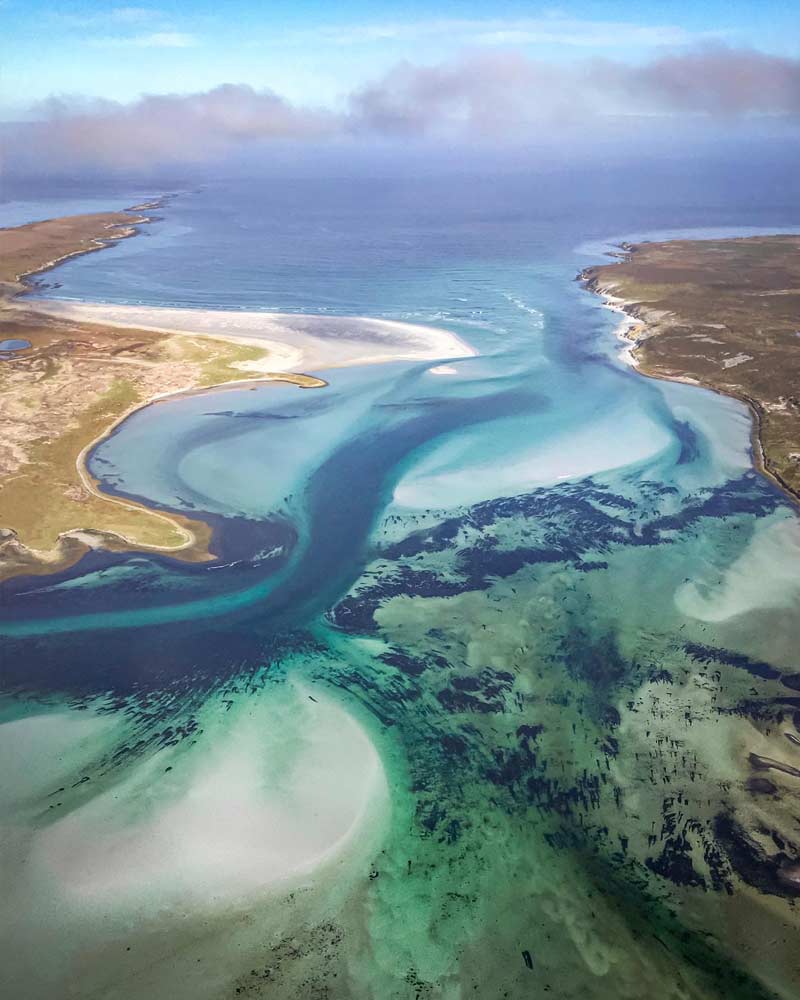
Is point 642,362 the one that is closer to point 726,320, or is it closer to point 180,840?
point 726,320

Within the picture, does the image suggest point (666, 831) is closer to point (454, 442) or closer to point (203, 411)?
point (454, 442)

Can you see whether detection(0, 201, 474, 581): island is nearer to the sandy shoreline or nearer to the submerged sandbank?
the submerged sandbank

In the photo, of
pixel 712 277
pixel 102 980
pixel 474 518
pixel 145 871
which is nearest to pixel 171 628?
pixel 145 871

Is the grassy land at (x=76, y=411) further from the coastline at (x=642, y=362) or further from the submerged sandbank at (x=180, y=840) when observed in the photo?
the coastline at (x=642, y=362)

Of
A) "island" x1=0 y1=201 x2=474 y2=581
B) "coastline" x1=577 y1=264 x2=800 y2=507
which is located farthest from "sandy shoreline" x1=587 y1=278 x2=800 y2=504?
"island" x1=0 y1=201 x2=474 y2=581

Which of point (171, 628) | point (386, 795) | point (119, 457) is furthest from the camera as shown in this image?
point (119, 457)

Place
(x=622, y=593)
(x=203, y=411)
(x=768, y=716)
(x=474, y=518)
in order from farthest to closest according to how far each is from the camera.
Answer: (x=203, y=411)
(x=474, y=518)
(x=622, y=593)
(x=768, y=716)
